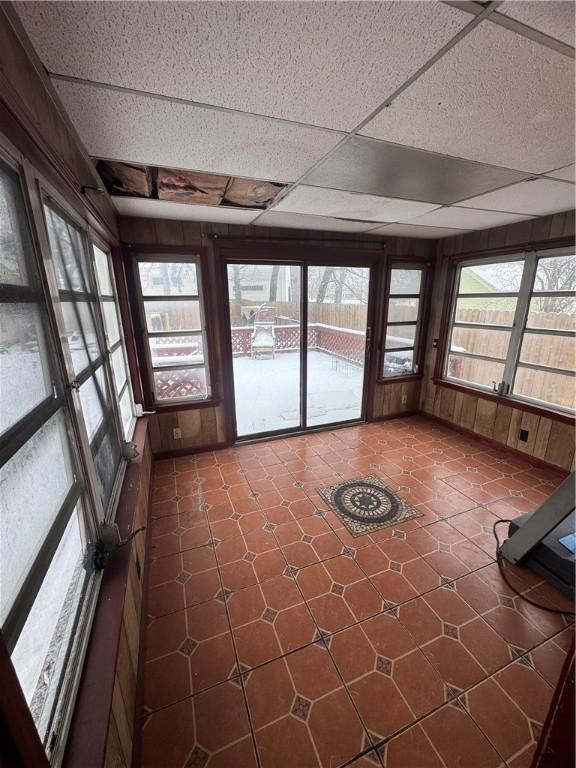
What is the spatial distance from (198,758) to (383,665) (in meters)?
0.81

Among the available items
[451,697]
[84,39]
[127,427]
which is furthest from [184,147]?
[451,697]

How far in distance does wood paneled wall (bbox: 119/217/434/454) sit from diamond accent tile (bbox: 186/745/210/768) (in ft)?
7.68

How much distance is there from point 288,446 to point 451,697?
233cm

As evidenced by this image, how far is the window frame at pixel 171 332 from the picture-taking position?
9.00 ft

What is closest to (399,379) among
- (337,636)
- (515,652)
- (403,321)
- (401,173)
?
(403,321)

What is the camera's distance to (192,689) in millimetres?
1304

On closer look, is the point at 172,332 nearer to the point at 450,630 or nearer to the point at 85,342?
the point at 85,342

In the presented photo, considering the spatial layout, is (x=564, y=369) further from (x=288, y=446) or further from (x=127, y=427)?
(x=127, y=427)

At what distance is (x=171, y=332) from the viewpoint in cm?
296

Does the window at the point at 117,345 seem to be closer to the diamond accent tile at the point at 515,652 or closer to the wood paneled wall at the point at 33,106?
the wood paneled wall at the point at 33,106

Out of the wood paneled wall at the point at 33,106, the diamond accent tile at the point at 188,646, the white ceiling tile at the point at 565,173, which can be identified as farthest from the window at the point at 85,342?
the white ceiling tile at the point at 565,173

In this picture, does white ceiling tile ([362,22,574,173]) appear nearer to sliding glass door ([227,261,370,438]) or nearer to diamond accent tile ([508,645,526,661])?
sliding glass door ([227,261,370,438])

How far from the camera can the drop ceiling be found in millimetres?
780

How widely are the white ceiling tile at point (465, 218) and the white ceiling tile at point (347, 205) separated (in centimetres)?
16
